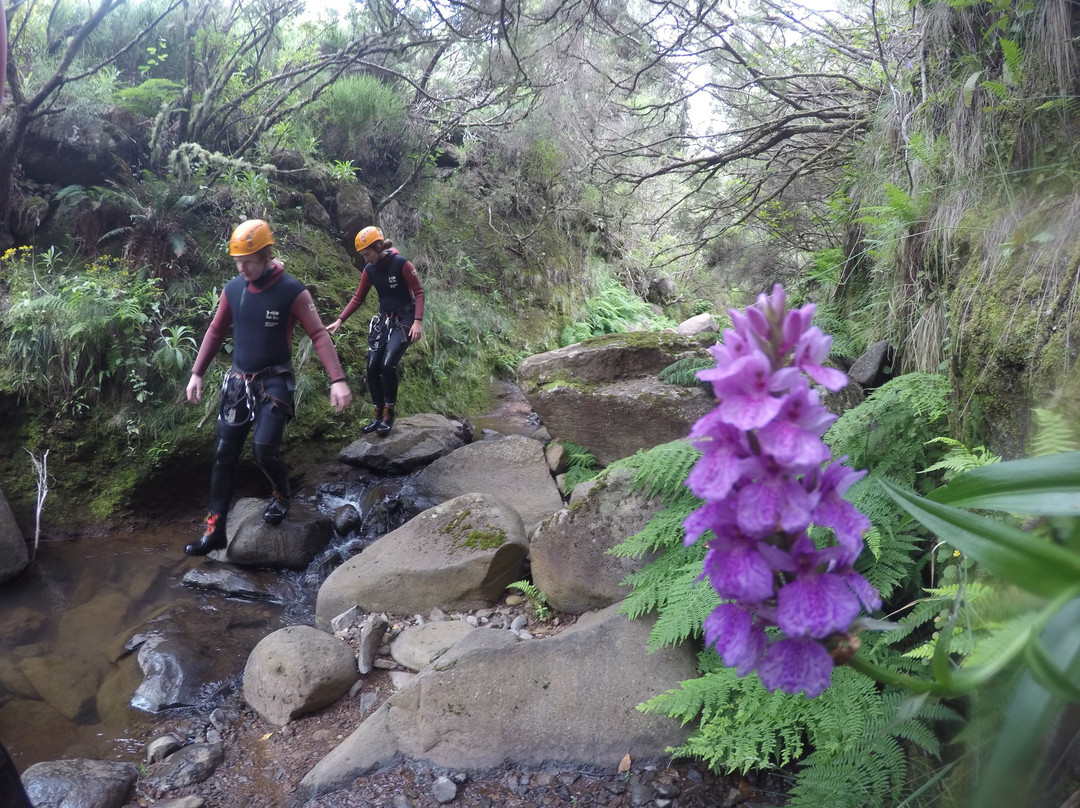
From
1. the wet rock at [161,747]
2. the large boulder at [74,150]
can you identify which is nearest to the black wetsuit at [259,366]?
the wet rock at [161,747]

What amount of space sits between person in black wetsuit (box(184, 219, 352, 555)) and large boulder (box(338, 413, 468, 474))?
151 cm

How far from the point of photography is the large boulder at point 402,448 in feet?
21.3

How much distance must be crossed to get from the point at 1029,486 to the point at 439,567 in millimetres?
3551

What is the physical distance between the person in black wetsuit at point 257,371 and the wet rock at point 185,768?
2138mm

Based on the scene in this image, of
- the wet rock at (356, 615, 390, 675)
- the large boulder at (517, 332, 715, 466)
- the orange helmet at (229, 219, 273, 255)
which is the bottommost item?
the wet rock at (356, 615, 390, 675)

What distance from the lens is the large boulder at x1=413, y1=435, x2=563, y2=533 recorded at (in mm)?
5332

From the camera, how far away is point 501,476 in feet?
19.0

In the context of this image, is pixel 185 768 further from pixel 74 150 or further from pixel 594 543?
pixel 74 150

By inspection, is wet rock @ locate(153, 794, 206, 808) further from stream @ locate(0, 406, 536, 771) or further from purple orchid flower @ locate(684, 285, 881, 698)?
purple orchid flower @ locate(684, 285, 881, 698)

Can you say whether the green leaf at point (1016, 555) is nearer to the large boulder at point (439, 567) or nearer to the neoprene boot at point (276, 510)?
the large boulder at point (439, 567)

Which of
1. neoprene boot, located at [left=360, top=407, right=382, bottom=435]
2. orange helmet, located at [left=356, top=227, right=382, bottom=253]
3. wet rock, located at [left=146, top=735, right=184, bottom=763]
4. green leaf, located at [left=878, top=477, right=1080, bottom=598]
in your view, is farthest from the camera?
neoprene boot, located at [left=360, top=407, right=382, bottom=435]

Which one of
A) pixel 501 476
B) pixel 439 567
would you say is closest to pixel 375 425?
pixel 501 476

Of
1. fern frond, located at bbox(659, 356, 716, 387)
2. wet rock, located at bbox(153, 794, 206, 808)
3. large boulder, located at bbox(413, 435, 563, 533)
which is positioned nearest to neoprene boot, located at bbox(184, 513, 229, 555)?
large boulder, located at bbox(413, 435, 563, 533)

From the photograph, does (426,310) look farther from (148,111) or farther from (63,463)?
(63,463)
